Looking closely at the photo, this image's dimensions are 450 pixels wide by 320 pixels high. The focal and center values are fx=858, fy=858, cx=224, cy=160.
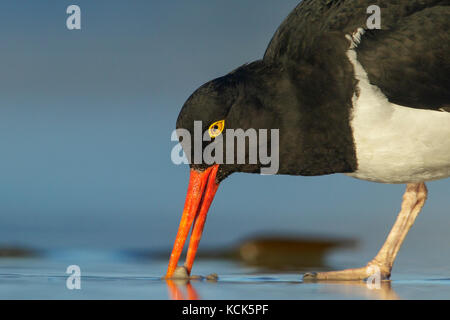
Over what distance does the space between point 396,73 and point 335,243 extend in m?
2.36

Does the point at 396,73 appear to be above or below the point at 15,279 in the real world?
above

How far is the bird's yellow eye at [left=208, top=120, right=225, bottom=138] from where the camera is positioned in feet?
18.9

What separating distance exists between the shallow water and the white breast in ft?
2.76

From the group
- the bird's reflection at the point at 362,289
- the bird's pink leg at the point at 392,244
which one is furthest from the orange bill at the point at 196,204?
the bird's reflection at the point at 362,289

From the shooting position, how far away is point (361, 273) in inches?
245

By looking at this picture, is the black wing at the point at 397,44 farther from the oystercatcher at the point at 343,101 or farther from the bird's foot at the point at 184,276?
the bird's foot at the point at 184,276

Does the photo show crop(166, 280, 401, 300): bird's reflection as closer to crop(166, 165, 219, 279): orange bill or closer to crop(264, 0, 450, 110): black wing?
crop(166, 165, 219, 279): orange bill

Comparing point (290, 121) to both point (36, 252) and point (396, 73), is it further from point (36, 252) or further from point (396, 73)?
point (36, 252)

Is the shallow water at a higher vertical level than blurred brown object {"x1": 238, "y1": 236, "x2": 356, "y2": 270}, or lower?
lower

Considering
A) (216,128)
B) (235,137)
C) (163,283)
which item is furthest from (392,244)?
(163,283)

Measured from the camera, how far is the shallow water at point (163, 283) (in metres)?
4.89

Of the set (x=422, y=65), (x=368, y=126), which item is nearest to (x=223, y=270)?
(x=368, y=126)

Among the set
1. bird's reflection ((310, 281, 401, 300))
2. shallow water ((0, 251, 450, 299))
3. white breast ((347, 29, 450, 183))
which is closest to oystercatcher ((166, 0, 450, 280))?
white breast ((347, 29, 450, 183))
